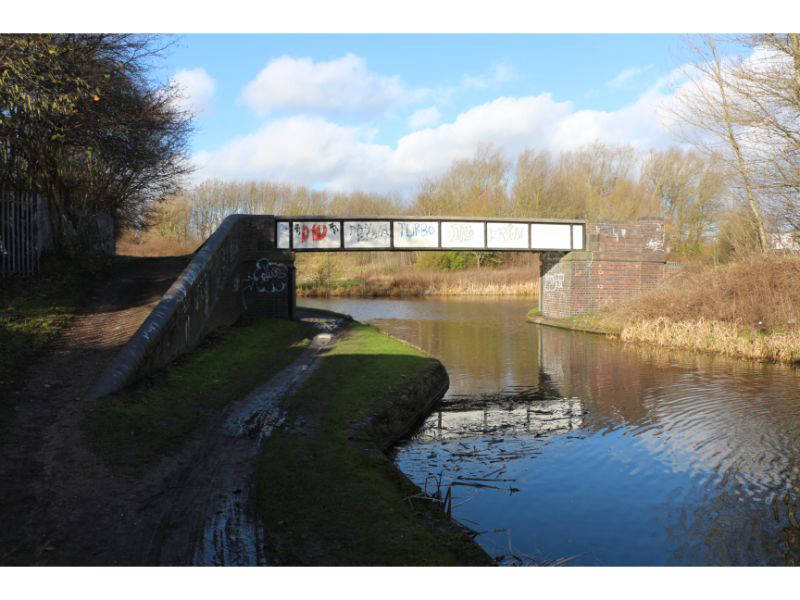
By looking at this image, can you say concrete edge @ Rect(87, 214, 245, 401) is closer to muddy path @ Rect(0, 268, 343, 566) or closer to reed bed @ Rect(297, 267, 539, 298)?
muddy path @ Rect(0, 268, 343, 566)

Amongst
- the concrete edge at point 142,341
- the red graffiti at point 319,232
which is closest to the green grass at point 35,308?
the concrete edge at point 142,341

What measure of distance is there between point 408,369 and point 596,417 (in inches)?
134

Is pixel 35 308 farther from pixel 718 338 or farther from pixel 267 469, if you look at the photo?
pixel 718 338

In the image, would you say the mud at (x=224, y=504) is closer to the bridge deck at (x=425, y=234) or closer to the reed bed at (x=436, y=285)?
the bridge deck at (x=425, y=234)

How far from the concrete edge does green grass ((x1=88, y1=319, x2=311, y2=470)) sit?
18 cm

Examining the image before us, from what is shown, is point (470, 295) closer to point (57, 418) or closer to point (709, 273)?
point (709, 273)

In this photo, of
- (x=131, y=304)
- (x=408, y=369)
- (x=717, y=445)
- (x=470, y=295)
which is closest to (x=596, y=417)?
(x=717, y=445)

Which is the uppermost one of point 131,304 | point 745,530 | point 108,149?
point 108,149

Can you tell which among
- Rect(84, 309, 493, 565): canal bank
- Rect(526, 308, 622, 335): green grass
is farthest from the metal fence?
Rect(526, 308, 622, 335): green grass

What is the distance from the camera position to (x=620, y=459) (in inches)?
316

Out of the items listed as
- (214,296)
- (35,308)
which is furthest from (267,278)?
(35,308)

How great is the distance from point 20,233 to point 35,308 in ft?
9.82

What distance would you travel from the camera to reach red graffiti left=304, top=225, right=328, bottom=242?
760 inches

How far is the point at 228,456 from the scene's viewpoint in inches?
264
